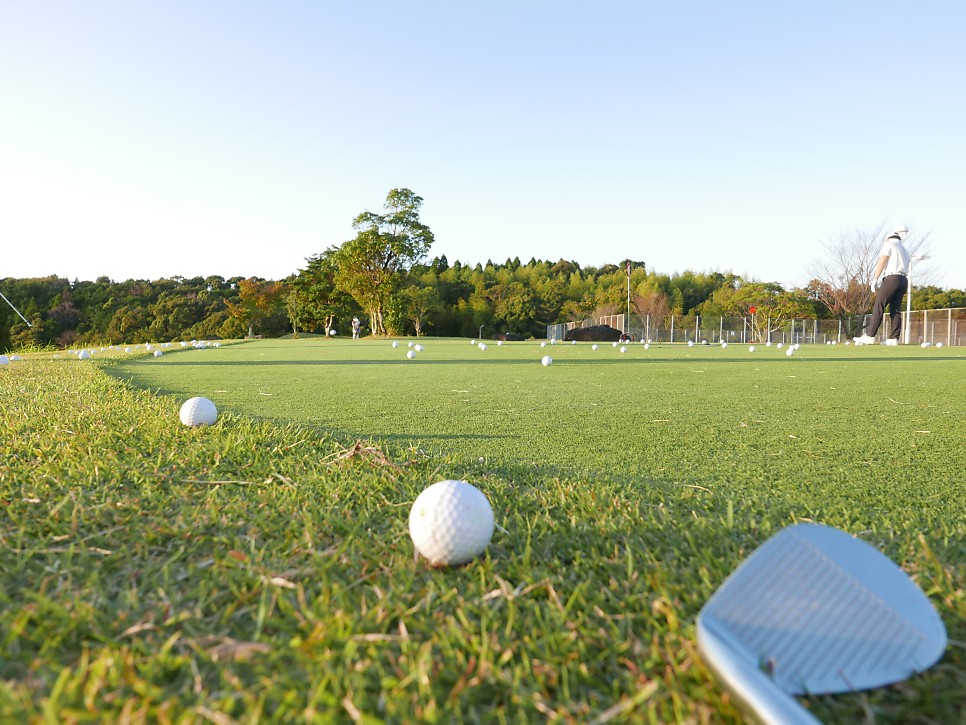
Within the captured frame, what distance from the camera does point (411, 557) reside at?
1.47m

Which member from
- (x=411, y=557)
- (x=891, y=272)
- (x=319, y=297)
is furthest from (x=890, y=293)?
(x=319, y=297)

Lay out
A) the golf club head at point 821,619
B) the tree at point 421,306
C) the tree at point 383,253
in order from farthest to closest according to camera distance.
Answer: the tree at point 421,306, the tree at point 383,253, the golf club head at point 821,619

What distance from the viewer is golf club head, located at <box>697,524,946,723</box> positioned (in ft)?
3.00

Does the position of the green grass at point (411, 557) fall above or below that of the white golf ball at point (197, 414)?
below

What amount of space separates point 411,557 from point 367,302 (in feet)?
124

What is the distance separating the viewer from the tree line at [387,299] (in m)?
38.1

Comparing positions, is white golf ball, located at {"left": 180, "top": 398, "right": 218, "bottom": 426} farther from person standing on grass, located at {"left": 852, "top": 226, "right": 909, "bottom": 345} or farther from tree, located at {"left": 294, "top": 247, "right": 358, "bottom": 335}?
tree, located at {"left": 294, "top": 247, "right": 358, "bottom": 335}

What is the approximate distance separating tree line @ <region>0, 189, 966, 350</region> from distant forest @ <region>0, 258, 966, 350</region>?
11 centimetres

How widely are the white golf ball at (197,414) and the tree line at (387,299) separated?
112 feet

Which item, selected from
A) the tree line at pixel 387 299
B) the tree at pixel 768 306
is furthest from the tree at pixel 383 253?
the tree at pixel 768 306

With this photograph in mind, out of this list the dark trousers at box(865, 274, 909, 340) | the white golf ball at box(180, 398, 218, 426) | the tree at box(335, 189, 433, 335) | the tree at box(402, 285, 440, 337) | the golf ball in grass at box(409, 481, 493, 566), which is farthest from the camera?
the tree at box(402, 285, 440, 337)

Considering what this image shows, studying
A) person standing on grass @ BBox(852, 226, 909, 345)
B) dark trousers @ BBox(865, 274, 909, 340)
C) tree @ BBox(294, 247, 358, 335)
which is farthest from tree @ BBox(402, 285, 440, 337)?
person standing on grass @ BBox(852, 226, 909, 345)

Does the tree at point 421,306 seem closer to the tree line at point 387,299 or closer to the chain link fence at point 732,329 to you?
the tree line at point 387,299

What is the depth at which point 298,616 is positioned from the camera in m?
1.15
